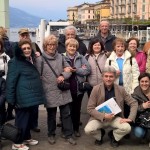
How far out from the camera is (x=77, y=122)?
5730 mm

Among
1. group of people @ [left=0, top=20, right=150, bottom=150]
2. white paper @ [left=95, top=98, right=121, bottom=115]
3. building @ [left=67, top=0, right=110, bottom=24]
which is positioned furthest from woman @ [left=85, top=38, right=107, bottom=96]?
building @ [left=67, top=0, right=110, bottom=24]

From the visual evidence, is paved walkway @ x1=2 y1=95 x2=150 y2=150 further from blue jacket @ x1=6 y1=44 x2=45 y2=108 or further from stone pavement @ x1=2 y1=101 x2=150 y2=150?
blue jacket @ x1=6 y1=44 x2=45 y2=108

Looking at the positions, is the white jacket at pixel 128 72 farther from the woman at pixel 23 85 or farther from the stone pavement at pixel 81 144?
the woman at pixel 23 85

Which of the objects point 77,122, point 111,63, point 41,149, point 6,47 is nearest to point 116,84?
point 111,63

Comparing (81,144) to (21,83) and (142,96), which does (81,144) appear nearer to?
(142,96)

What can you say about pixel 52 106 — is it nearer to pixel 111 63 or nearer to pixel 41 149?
pixel 41 149

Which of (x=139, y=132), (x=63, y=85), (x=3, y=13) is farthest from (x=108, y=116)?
(x=3, y=13)

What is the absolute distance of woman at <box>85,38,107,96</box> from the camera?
5.74m

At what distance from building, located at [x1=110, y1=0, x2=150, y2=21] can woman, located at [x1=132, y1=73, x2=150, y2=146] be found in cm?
8953

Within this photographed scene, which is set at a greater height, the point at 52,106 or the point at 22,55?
the point at 22,55

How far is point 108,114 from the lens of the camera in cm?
504

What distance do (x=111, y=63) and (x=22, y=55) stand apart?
5.09ft

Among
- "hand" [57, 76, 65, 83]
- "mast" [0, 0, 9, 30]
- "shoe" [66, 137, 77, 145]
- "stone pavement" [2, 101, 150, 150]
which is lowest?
"stone pavement" [2, 101, 150, 150]

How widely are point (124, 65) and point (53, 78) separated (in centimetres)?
120
